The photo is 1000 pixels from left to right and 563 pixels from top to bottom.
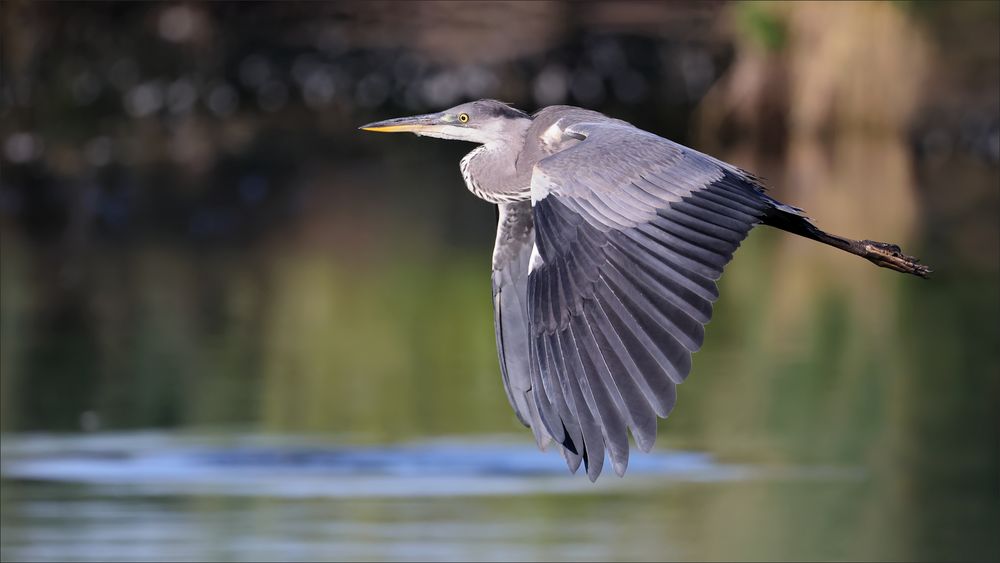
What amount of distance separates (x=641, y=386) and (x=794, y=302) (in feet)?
35.8

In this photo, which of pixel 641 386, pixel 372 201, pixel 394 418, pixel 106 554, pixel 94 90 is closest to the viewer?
pixel 641 386

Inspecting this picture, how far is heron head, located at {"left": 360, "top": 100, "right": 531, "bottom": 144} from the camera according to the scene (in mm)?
6176

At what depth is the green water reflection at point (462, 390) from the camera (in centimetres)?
995

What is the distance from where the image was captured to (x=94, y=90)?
26797 millimetres

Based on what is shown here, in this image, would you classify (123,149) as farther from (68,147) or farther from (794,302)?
(794,302)

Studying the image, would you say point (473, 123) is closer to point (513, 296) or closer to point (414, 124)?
point (414, 124)

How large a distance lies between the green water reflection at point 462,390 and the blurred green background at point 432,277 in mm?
33

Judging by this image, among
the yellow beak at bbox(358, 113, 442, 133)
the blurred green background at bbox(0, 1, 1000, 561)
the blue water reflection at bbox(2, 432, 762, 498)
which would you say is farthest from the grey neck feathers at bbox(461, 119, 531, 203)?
the blue water reflection at bbox(2, 432, 762, 498)

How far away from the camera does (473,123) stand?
6207 millimetres

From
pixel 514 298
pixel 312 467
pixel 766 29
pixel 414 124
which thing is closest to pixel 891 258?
pixel 514 298

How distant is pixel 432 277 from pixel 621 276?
11167 mm

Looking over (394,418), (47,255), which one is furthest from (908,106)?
(394,418)

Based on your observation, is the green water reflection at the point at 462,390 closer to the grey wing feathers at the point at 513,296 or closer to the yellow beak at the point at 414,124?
the grey wing feathers at the point at 513,296

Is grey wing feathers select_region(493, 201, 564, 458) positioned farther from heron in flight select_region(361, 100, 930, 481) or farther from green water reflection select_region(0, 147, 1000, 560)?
green water reflection select_region(0, 147, 1000, 560)
